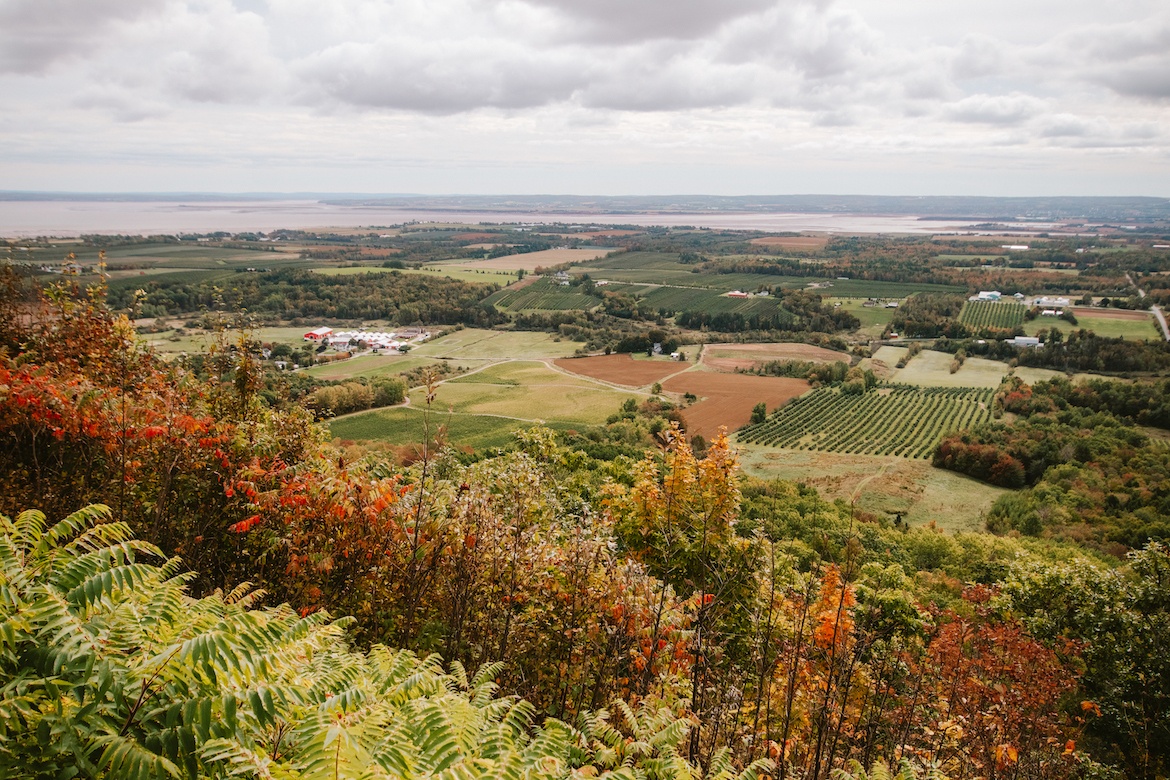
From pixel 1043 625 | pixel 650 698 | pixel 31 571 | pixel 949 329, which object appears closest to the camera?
pixel 31 571

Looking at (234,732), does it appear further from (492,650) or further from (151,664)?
(492,650)

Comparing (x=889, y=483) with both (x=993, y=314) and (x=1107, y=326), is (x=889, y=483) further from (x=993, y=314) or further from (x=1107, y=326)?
(x=993, y=314)

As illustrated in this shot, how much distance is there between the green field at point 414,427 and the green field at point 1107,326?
89.8 metres

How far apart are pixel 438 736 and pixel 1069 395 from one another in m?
90.1

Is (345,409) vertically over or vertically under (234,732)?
under

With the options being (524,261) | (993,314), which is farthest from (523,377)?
(524,261)

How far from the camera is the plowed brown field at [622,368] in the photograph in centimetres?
8094

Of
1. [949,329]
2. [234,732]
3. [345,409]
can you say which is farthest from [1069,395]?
[234,732]

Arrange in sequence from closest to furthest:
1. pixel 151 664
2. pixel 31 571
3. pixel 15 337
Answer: pixel 151 664 < pixel 31 571 < pixel 15 337

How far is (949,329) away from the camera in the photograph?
108 meters

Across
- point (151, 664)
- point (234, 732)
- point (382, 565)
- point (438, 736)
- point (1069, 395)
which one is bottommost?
point (1069, 395)

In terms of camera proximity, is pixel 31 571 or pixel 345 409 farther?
pixel 345 409

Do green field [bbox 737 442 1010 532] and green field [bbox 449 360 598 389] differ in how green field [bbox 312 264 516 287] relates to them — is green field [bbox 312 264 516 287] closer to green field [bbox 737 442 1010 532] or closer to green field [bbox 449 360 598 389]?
green field [bbox 449 360 598 389]

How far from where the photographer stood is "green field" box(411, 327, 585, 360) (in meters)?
92.3
